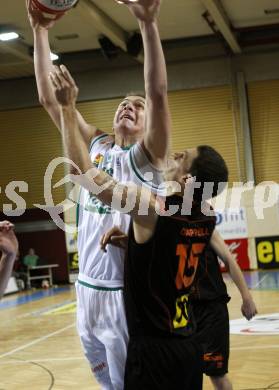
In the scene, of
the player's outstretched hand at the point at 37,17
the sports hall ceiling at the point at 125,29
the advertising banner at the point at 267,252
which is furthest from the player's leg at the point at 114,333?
the advertising banner at the point at 267,252

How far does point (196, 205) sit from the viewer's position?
310cm

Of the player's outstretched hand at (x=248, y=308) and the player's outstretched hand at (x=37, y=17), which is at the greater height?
the player's outstretched hand at (x=37, y=17)

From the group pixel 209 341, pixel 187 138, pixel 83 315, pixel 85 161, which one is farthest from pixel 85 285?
pixel 187 138

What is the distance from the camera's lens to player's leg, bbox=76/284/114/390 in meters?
3.61

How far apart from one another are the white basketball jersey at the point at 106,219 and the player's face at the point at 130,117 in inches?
5.1

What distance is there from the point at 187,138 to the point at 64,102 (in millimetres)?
18758

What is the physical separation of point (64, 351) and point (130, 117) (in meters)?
5.71

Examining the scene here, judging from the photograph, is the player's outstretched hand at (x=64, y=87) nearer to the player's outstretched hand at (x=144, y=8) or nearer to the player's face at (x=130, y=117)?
the player's outstretched hand at (x=144, y=8)

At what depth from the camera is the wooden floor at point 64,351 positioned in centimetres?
671

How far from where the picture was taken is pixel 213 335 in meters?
4.72

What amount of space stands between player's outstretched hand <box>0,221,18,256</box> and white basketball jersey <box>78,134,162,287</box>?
441 mm

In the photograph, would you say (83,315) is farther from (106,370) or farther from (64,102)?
(64,102)

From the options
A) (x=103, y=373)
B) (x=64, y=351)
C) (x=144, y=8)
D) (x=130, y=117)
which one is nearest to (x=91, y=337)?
(x=103, y=373)

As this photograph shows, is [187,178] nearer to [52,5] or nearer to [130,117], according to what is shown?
[130,117]
